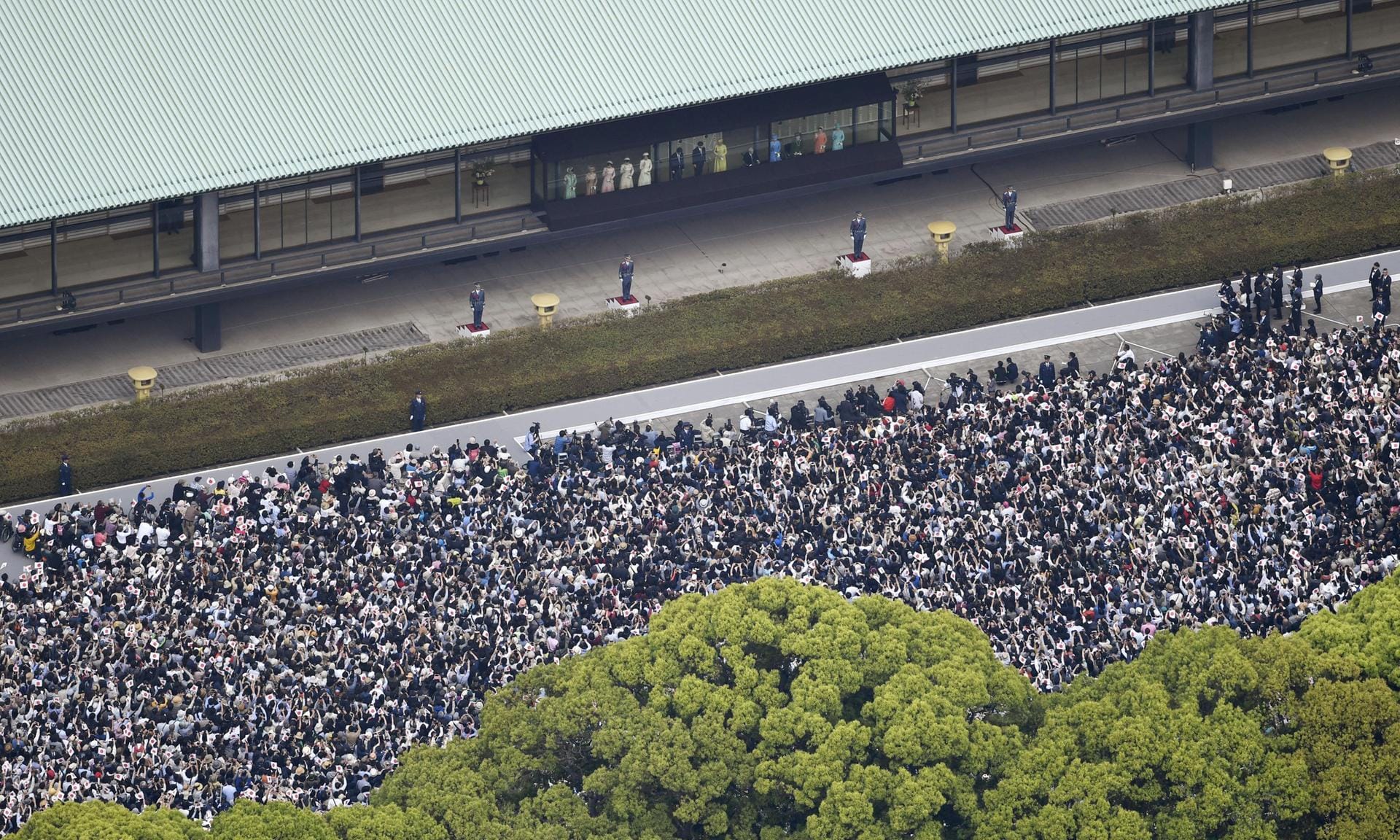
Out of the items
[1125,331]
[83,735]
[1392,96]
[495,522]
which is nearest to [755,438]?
[495,522]

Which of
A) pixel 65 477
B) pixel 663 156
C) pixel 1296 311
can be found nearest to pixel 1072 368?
pixel 1296 311

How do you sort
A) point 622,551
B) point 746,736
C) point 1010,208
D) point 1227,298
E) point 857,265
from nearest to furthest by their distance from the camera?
point 746,736, point 622,551, point 1227,298, point 857,265, point 1010,208

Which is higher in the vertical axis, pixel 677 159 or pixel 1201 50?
pixel 1201 50

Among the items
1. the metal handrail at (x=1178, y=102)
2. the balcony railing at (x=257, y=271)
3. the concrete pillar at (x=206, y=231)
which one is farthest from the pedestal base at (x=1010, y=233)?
the concrete pillar at (x=206, y=231)

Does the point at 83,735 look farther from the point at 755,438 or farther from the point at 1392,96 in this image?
the point at 1392,96

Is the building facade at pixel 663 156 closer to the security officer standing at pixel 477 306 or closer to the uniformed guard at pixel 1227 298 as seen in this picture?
the security officer standing at pixel 477 306

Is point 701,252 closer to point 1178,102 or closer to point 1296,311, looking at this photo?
point 1178,102

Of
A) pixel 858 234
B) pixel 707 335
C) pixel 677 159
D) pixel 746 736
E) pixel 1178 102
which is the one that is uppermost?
pixel 1178 102
